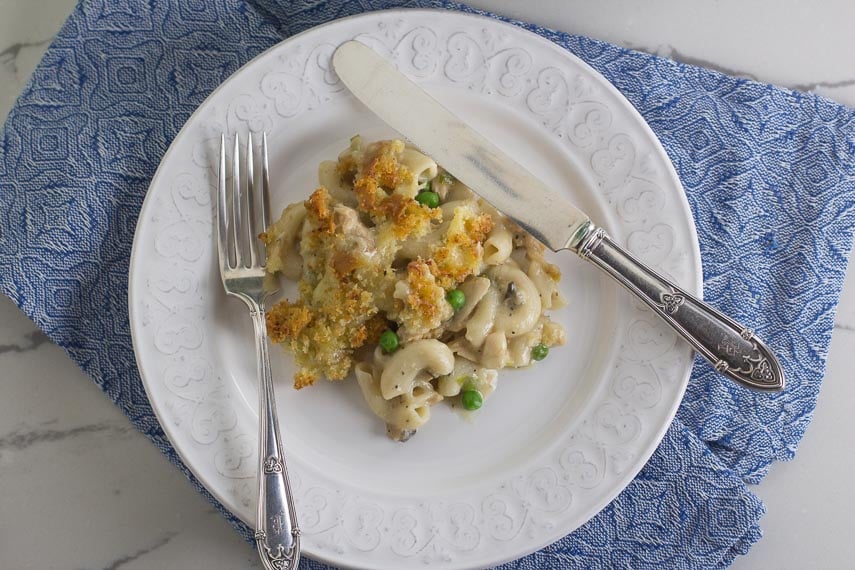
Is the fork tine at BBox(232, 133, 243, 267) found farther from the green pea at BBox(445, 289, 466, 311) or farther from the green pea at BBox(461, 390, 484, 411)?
the green pea at BBox(461, 390, 484, 411)

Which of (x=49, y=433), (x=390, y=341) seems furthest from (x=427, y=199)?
(x=49, y=433)

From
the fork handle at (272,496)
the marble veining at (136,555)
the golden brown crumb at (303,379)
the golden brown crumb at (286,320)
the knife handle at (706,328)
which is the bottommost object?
the marble veining at (136,555)

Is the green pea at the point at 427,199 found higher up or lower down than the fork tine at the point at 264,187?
higher up

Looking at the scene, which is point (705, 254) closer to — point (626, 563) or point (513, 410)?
point (513, 410)

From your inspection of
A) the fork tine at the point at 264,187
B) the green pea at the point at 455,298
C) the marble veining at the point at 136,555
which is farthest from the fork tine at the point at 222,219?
the marble veining at the point at 136,555

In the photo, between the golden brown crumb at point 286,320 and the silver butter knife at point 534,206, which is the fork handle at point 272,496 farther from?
the silver butter knife at point 534,206

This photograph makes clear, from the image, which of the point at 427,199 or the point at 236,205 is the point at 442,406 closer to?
the point at 427,199

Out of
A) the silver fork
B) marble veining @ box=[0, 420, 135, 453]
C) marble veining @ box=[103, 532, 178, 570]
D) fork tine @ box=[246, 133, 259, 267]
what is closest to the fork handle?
the silver fork
